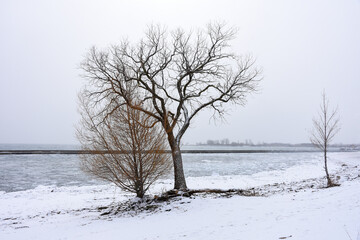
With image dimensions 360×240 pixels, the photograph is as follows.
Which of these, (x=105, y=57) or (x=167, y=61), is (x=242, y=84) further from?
(x=105, y=57)

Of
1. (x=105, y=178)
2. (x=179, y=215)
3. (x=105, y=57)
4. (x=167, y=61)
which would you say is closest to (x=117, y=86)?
(x=105, y=57)

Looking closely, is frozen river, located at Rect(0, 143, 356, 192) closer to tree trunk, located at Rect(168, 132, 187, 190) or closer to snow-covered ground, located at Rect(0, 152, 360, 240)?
snow-covered ground, located at Rect(0, 152, 360, 240)

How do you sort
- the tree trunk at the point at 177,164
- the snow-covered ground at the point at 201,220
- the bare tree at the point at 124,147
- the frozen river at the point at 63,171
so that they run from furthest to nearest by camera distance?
the frozen river at the point at 63,171, the tree trunk at the point at 177,164, the bare tree at the point at 124,147, the snow-covered ground at the point at 201,220

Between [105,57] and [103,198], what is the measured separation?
28.8 feet

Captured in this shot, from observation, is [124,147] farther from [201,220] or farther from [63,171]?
[63,171]

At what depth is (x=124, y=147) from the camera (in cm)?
1071

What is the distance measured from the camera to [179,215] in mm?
9422

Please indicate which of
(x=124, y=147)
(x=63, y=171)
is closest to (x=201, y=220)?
(x=124, y=147)

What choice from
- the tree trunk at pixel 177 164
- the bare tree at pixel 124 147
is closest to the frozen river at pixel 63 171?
the bare tree at pixel 124 147

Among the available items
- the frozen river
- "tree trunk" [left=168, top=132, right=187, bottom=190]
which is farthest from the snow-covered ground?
the frozen river

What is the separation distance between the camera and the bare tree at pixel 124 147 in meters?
10.7

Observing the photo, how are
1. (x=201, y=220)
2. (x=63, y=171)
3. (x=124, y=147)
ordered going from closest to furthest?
(x=201, y=220)
(x=124, y=147)
(x=63, y=171)

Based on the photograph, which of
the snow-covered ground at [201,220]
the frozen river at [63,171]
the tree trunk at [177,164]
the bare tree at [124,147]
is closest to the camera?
the snow-covered ground at [201,220]

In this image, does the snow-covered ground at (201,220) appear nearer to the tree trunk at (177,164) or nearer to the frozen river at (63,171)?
the tree trunk at (177,164)
